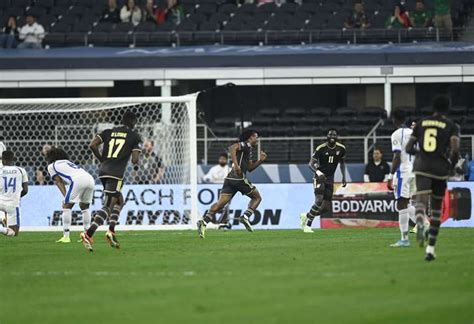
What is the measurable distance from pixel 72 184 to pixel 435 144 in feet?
25.1

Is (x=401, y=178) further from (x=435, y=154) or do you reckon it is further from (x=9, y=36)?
(x=9, y=36)

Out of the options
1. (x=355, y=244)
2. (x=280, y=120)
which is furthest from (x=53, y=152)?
(x=280, y=120)

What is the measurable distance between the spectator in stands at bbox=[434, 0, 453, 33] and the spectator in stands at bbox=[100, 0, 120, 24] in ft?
32.2

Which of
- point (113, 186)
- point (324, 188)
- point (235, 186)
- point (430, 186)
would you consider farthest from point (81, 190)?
point (430, 186)

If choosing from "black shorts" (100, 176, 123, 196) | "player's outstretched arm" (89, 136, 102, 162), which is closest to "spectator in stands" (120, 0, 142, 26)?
"player's outstretched arm" (89, 136, 102, 162)

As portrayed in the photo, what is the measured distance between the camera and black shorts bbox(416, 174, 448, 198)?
15906 mm

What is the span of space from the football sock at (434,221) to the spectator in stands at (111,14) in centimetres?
2397

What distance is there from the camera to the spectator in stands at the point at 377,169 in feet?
101

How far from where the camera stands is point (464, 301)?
11.5 m

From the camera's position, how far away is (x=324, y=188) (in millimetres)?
25656

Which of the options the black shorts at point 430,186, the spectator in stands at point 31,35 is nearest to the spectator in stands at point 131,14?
the spectator in stands at point 31,35

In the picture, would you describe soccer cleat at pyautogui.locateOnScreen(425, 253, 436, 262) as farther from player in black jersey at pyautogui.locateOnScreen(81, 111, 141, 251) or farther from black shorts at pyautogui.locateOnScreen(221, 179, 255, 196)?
black shorts at pyautogui.locateOnScreen(221, 179, 255, 196)

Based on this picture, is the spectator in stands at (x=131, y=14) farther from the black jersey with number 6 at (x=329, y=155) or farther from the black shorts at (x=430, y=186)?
the black shorts at (x=430, y=186)

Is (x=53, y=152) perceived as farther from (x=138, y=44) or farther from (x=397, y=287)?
(x=138, y=44)
